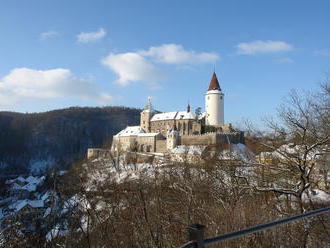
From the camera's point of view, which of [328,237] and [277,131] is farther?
[277,131]

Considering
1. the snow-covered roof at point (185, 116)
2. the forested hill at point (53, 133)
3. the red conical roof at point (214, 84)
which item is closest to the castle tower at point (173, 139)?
the snow-covered roof at point (185, 116)

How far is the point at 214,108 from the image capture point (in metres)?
56.0

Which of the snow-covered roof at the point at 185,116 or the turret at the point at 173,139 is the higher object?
the snow-covered roof at the point at 185,116

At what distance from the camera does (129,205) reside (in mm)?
5395

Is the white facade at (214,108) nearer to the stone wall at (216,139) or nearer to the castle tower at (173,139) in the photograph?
the stone wall at (216,139)

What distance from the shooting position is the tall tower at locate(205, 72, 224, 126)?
182ft

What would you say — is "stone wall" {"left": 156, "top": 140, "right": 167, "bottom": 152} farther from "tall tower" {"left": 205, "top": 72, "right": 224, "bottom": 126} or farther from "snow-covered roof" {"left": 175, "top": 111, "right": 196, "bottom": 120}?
"tall tower" {"left": 205, "top": 72, "right": 224, "bottom": 126}

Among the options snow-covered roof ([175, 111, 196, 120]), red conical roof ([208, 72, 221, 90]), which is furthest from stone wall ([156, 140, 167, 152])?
red conical roof ([208, 72, 221, 90])

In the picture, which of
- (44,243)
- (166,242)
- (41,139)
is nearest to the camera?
(166,242)

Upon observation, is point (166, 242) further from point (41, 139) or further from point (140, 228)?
point (41, 139)

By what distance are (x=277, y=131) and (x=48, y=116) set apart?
135048 mm

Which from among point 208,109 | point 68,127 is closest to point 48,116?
point 68,127

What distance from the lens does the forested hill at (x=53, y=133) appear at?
4250 inches

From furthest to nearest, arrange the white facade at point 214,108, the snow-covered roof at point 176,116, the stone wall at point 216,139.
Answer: the snow-covered roof at point 176,116
the white facade at point 214,108
the stone wall at point 216,139
